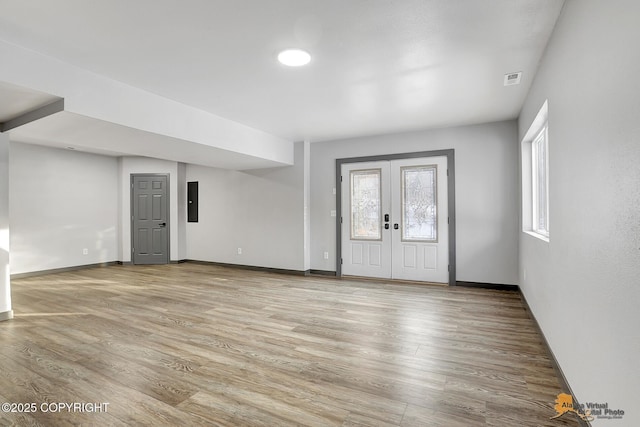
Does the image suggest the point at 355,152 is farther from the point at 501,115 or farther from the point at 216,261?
the point at 216,261

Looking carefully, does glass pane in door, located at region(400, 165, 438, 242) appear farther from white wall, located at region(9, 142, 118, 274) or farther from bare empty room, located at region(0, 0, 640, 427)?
white wall, located at region(9, 142, 118, 274)

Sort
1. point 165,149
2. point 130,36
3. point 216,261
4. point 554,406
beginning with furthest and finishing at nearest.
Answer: point 216,261, point 165,149, point 130,36, point 554,406

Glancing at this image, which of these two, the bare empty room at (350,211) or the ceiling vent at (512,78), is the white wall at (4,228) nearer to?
the bare empty room at (350,211)

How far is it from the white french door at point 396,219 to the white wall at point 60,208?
18.4ft

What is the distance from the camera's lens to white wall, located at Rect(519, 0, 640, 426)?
1264 millimetres

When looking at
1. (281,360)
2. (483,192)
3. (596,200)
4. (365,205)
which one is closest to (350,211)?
(365,205)

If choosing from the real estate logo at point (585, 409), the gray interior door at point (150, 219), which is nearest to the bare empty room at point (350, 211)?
the real estate logo at point (585, 409)

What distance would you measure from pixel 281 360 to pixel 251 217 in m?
4.65

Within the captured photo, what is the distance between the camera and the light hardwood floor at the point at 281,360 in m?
1.93

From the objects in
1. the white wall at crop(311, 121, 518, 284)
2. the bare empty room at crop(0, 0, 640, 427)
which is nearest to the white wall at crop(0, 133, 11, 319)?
the bare empty room at crop(0, 0, 640, 427)

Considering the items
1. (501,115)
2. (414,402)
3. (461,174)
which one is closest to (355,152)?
(461,174)

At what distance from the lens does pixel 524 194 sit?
415 centimetres

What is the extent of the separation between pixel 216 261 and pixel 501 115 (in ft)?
20.9

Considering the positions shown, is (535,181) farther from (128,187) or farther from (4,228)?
(128,187)
